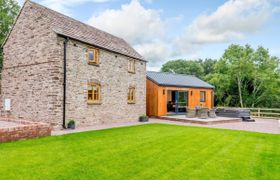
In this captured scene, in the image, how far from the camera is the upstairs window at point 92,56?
42.5 ft

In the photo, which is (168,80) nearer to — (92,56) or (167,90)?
(167,90)

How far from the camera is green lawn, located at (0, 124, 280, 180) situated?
15.9ft

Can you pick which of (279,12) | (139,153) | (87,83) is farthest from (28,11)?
(279,12)

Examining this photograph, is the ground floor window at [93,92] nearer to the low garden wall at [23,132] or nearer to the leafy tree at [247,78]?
the low garden wall at [23,132]

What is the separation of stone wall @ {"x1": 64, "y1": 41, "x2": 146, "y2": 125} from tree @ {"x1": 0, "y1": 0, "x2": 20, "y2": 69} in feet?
43.9

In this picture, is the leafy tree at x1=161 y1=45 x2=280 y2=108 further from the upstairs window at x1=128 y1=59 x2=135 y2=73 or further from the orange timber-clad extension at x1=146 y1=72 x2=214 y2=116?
the upstairs window at x1=128 y1=59 x2=135 y2=73

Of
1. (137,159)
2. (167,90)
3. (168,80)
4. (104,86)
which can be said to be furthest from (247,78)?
(137,159)

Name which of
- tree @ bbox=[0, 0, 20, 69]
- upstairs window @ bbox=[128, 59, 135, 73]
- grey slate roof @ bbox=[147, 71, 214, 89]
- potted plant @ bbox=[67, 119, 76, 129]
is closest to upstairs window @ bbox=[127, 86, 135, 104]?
upstairs window @ bbox=[128, 59, 135, 73]

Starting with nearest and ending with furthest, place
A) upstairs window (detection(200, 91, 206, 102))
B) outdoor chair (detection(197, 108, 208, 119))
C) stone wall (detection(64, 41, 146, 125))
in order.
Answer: stone wall (detection(64, 41, 146, 125)), outdoor chair (detection(197, 108, 208, 119)), upstairs window (detection(200, 91, 206, 102))

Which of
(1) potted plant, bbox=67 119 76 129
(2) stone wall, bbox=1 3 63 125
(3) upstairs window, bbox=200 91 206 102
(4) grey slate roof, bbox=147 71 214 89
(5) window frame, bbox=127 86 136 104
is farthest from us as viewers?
(3) upstairs window, bbox=200 91 206 102

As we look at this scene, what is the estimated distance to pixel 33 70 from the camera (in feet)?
39.3

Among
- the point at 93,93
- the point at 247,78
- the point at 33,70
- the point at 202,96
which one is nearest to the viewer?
the point at 33,70

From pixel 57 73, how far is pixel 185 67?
153 feet

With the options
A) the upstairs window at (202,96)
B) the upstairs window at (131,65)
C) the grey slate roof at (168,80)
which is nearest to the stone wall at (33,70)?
the upstairs window at (131,65)
